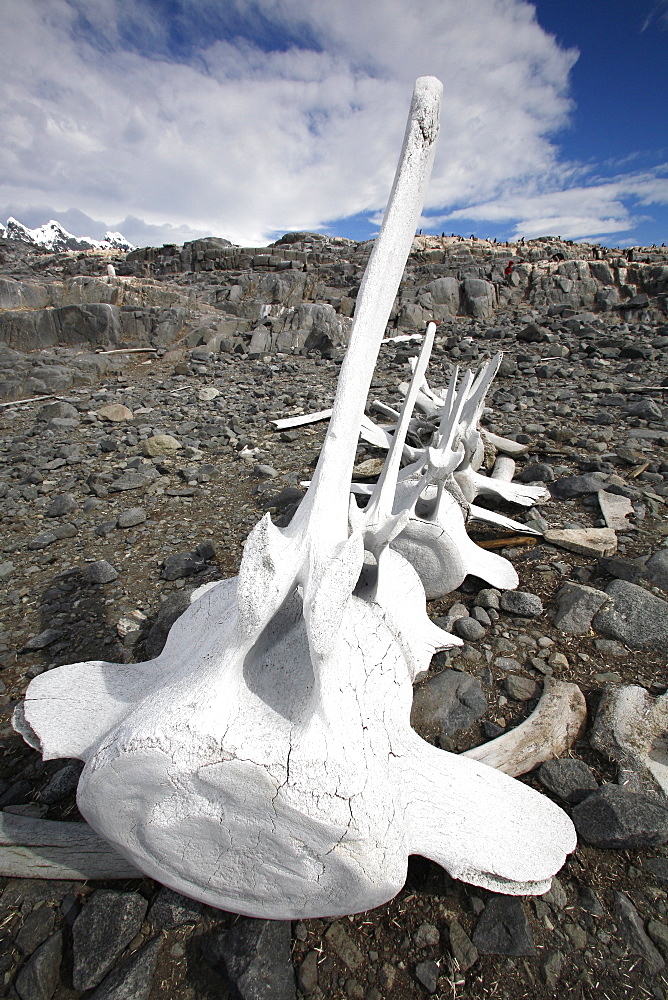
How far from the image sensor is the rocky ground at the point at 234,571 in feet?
4.29

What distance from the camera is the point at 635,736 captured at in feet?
6.43

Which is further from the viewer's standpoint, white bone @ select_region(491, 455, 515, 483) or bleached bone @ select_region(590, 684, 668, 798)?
white bone @ select_region(491, 455, 515, 483)

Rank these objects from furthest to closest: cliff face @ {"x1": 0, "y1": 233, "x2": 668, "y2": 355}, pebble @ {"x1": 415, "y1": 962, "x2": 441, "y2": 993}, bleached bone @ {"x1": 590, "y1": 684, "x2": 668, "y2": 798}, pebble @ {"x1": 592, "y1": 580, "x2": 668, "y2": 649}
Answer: cliff face @ {"x1": 0, "y1": 233, "x2": 668, "y2": 355} < pebble @ {"x1": 592, "y1": 580, "x2": 668, "y2": 649} < bleached bone @ {"x1": 590, "y1": 684, "x2": 668, "y2": 798} < pebble @ {"x1": 415, "y1": 962, "x2": 441, "y2": 993}

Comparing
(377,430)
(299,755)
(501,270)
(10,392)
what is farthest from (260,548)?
(501,270)

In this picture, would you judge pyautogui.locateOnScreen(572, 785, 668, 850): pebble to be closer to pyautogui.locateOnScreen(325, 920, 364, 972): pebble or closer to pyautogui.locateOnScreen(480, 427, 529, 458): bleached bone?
pyautogui.locateOnScreen(325, 920, 364, 972): pebble

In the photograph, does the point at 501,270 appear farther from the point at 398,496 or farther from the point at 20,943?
the point at 20,943

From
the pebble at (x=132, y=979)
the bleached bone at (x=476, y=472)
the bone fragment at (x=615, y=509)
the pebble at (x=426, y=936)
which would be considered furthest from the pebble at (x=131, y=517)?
the bone fragment at (x=615, y=509)

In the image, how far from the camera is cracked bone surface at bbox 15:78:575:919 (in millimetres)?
1167

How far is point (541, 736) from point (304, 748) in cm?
127

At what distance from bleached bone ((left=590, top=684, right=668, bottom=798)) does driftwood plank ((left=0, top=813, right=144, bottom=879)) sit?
1781mm

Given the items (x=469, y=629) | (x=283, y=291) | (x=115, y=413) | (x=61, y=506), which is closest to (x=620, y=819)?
(x=469, y=629)

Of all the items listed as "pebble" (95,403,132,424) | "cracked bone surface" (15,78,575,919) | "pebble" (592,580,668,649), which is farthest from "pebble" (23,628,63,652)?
"pebble" (95,403,132,424)

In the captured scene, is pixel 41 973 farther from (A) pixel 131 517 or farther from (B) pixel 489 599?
(A) pixel 131 517

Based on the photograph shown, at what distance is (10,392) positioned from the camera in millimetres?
7332
